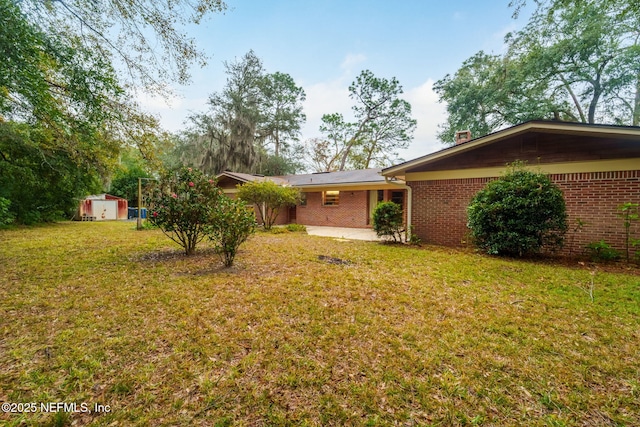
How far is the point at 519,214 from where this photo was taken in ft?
20.2

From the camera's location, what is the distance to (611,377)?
7.32ft

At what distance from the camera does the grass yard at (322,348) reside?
1.92m

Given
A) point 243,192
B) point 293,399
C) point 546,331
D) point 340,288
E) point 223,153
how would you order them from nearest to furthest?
1. point 293,399
2. point 546,331
3. point 340,288
4. point 243,192
5. point 223,153

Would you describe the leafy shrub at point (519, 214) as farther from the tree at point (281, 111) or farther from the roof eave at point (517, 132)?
the tree at point (281, 111)

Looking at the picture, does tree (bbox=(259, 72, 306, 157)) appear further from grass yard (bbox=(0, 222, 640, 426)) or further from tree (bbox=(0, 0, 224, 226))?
grass yard (bbox=(0, 222, 640, 426))

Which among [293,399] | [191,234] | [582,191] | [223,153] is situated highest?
[223,153]

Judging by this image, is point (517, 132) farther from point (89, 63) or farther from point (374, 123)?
point (374, 123)

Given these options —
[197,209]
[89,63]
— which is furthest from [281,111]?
[197,209]

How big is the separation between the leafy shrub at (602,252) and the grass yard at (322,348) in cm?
130

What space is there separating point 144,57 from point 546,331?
8637 millimetres

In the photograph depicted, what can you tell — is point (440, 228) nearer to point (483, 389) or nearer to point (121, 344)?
point (483, 389)

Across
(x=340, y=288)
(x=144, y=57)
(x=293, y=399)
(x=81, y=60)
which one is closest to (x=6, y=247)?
(x=81, y=60)

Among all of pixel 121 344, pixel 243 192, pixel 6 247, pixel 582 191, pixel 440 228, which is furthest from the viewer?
pixel 243 192

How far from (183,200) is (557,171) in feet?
30.5
